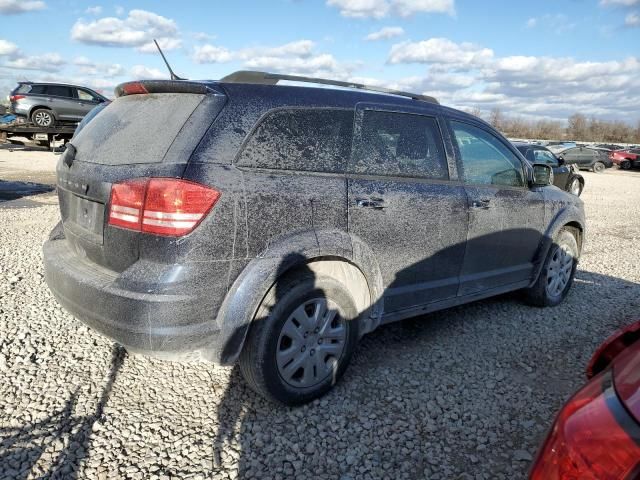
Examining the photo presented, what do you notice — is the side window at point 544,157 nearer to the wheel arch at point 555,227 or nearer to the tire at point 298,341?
the wheel arch at point 555,227

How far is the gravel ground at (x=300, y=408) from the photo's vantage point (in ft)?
8.21

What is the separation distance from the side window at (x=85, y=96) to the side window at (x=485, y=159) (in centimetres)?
1875

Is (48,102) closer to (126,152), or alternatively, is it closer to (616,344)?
(126,152)

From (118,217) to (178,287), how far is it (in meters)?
0.50

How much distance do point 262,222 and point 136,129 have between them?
0.92 metres

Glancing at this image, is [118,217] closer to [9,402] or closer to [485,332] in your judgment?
[9,402]

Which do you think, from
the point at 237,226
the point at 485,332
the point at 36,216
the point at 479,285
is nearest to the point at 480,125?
the point at 479,285

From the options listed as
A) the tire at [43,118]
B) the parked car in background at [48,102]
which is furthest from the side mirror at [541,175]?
the tire at [43,118]

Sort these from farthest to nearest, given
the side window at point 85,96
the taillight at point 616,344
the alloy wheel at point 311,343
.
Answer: the side window at point 85,96
the alloy wheel at point 311,343
the taillight at point 616,344

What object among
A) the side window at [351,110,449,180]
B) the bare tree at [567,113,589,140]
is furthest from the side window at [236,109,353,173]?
the bare tree at [567,113,589,140]

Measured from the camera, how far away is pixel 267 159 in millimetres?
2695

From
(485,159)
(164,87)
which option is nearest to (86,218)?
(164,87)

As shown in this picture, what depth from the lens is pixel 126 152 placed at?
8.74ft

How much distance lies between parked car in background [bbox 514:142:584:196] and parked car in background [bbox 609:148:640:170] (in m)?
21.2
